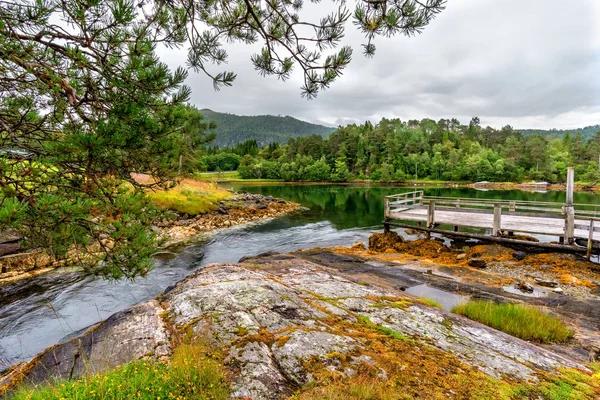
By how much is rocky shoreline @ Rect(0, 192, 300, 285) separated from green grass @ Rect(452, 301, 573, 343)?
22.2 feet

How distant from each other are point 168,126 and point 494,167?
98377 millimetres

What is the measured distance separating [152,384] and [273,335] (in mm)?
1883

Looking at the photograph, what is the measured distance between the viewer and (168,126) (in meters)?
3.31

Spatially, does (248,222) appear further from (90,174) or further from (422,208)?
(90,174)

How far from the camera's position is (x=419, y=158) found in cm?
9469

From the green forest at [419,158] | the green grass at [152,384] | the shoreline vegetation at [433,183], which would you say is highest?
the green forest at [419,158]

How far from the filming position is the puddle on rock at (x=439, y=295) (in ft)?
27.3

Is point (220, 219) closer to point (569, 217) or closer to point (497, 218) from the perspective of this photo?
point (497, 218)

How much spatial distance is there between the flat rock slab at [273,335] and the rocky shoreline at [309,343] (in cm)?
2

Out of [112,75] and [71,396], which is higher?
[112,75]

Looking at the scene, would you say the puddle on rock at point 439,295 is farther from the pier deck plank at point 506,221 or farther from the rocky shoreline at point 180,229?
the rocky shoreline at point 180,229

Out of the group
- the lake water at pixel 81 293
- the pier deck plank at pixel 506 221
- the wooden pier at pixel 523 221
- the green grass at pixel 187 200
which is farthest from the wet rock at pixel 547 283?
the green grass at pixel 187 200

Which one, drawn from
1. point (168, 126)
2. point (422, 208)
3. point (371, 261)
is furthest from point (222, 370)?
point (422, 208)

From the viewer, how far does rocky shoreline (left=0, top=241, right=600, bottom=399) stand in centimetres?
374
